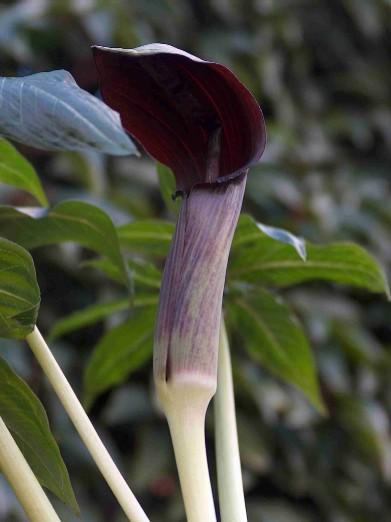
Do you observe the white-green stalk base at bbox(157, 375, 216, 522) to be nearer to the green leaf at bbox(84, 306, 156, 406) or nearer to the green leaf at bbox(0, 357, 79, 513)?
A: the green leaf at bbox(0, 357, 79, 513)

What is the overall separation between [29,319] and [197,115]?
119 millimetres

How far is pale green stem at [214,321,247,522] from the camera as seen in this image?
40 cm

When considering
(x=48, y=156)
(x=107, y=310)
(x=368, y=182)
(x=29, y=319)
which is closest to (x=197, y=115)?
(x=29, y=319)

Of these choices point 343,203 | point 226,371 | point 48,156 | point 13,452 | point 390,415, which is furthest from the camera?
point 343,203

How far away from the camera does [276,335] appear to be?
0.63 metres

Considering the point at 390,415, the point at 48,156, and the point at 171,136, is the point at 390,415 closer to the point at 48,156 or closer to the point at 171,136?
the point at 48,156

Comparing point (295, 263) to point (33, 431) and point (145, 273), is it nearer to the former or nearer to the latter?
point (145, 273)

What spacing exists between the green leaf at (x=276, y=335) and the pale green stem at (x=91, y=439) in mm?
228

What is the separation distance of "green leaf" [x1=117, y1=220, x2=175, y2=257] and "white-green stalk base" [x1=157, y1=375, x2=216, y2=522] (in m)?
0.21

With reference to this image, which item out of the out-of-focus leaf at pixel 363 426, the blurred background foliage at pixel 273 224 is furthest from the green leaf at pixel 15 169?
the out-of-focus leaf at pixel 363 426

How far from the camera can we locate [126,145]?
41 cm

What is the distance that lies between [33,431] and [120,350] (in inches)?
9.5

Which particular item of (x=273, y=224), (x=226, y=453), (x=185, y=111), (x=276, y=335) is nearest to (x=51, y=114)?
(x=185, y=111)

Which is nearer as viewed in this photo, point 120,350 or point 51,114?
point 51,114
